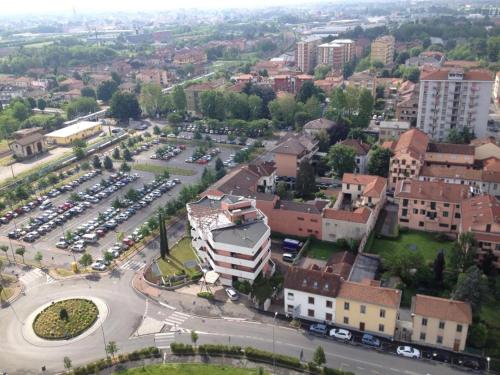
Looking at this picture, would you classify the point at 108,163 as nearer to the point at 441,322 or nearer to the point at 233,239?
the point at 233,239

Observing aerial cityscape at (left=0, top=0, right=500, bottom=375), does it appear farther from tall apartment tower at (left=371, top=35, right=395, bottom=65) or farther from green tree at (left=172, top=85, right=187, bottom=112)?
tall apartment tower at (left=371, top=35, right=395, bottom=65)

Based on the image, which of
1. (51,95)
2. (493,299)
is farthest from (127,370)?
(51,95)

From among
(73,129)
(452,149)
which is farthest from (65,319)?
(73,129)

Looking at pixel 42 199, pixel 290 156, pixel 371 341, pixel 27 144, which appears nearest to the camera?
pixel 371 341

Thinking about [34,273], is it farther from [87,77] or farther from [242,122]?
[87,77]

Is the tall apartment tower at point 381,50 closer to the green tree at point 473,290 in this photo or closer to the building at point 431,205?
the building at point 431,205

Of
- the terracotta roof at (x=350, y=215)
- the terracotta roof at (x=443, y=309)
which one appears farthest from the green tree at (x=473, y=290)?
the terracotta roof at (x=350, y=215)
